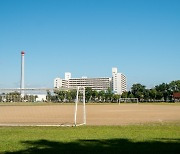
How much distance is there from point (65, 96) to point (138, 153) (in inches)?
720

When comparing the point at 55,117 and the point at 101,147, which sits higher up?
the point at 101,147

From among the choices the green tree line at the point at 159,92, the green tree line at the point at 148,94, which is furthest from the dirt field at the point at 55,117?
the green tree line at the point at 159,92

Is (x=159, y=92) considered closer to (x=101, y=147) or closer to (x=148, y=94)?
(x=148, y=94)

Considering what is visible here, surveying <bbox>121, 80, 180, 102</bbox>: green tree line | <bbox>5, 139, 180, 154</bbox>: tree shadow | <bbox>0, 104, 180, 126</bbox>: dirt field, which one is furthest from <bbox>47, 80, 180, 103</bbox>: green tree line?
<bbox>5, 139, 180, 154</bbox>: tree shadow

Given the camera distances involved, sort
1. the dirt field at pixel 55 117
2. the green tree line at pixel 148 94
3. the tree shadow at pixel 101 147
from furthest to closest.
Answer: the green tree line at pixel 148 94, the dirt field at pixel 55 117, the tree shadow at pixel 101 147

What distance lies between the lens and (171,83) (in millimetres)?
151125

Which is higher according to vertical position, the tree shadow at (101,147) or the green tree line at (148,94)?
the green tree line at (148,94)

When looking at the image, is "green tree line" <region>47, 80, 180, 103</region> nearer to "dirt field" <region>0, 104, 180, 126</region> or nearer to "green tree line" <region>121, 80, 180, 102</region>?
"green tree line" <region>121, 80, 180, 102</region>

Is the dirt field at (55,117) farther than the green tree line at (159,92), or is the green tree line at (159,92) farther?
the green tree line at (159,92)

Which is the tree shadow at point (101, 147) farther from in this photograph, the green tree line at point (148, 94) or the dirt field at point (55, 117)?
the green tree line at point (148, 94)

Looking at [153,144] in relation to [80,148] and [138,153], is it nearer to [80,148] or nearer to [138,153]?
[138,153]

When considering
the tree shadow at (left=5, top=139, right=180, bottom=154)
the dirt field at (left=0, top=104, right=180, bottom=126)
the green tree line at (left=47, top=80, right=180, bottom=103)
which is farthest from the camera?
the green tree line at (left=47, top=80, right=180, bottom=103)

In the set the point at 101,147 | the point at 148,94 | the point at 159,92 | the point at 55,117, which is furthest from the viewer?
the point at 148,94

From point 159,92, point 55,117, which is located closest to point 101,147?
point 55,117
